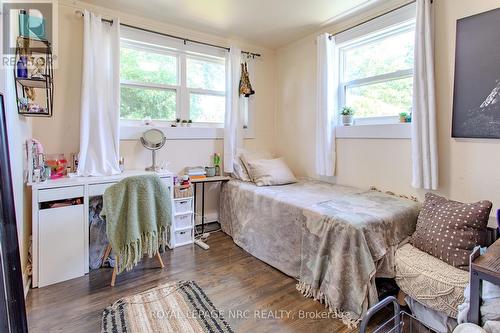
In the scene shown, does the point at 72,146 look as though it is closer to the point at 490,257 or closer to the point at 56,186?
the point at 56,186

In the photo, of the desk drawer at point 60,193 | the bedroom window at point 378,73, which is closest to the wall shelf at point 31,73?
the desk drawer at point 60,193

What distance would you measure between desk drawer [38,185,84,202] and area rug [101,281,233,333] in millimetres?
947

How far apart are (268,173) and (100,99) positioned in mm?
1890

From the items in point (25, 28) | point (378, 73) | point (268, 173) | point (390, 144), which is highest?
point (25, 28)

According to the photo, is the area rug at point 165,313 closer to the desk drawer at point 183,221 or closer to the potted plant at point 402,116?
the desk drawer at point 183,221

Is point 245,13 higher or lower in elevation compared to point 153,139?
higher

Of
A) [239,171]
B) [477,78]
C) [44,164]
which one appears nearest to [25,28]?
[44,164]

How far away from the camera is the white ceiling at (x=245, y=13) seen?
8.55ft

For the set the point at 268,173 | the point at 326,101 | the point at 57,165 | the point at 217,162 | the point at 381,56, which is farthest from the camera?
the point at 217,162

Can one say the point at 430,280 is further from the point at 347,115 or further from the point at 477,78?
the point at 347,115

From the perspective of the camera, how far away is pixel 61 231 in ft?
7.11

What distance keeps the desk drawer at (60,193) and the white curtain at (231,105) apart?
166 cm

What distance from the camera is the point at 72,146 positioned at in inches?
105

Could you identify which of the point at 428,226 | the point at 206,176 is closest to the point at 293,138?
the point at 206,176
